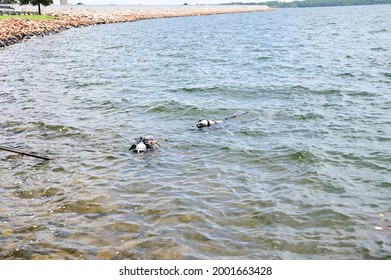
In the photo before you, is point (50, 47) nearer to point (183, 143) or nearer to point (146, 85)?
point (146, 85)

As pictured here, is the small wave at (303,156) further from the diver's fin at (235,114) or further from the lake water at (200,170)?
the diver's fin at (235,114)

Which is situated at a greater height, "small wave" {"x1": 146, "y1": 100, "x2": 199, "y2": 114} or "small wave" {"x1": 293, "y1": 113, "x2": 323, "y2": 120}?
"small wave" {"x1": 146, "y1": 100, "x2": 199, "y2": 114}

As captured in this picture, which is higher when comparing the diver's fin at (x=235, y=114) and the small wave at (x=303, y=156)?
the diver's fin at (x=235, y=114)

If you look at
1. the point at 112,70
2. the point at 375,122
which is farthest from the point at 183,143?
the point at 112,70

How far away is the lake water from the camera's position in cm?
746

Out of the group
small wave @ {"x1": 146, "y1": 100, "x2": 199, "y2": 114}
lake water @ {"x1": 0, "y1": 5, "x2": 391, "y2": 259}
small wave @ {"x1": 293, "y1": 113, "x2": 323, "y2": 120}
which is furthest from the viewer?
small wave @ {"x1": 146, "y1": 100, "x2": 199, "y2": 114}

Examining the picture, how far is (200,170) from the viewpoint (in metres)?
10.8

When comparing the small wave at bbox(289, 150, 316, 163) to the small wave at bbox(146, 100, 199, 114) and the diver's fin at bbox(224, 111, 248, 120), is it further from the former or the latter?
the small wave at bbox(146, 100, 199, 114)

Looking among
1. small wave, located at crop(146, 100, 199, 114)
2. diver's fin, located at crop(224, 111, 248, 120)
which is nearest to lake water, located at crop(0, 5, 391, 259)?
small wave, located at crop(146, 100, 199, 114)

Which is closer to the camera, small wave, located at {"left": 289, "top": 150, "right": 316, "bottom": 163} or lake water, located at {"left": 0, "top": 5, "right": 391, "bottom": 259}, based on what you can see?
lake water, located at {"left": 0, "top": 5, "right": 391, "bottom": 259}

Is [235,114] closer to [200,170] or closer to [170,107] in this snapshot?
[170,107]

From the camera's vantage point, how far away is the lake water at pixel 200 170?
746cm

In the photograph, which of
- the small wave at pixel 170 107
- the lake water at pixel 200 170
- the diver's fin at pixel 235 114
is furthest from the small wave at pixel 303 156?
the small wave at pixel 170 107
